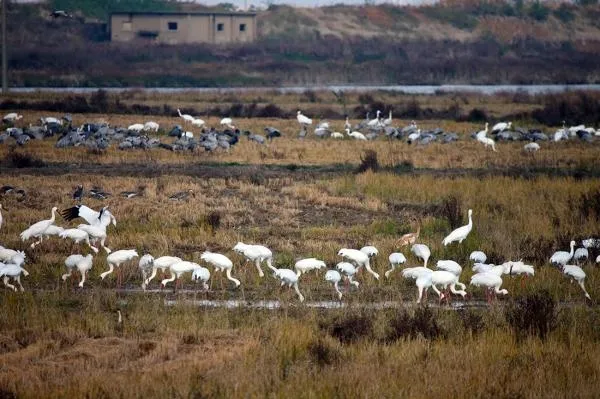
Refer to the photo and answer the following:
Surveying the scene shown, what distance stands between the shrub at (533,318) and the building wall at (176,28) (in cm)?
7127

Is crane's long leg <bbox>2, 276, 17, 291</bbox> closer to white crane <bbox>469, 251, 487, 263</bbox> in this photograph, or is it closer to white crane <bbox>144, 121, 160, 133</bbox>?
white crane <bbox>469, 251, 487, 263</bbox>

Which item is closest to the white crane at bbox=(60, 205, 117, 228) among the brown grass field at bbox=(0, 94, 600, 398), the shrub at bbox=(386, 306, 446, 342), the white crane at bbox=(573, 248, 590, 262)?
the brown grass field at bbox=(0, 94, 600, 398)

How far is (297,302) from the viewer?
13422 mm

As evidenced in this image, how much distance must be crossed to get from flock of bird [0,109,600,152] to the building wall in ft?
148

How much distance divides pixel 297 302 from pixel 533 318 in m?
2.93

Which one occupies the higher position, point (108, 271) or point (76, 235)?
point (76, 235)

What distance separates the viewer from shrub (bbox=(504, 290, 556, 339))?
38.7 ft

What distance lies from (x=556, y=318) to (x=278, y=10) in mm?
91320

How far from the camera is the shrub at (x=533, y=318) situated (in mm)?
11809

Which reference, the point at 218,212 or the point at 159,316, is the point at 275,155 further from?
the point at 159,316

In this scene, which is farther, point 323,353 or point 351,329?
point 351,329

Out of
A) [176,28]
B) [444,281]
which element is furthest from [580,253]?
[176,28]

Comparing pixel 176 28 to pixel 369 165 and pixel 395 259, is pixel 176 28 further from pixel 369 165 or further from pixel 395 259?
pixel 395 259

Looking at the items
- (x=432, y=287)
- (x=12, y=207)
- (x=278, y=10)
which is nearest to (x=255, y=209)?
(x=12, y=207)
